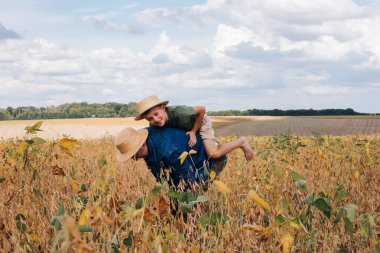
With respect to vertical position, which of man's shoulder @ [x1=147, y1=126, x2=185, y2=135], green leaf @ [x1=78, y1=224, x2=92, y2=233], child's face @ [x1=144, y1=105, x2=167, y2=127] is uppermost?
child's face @ [x1=144, y1=105, x2=167, y2=127]

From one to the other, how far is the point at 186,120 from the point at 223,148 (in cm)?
39

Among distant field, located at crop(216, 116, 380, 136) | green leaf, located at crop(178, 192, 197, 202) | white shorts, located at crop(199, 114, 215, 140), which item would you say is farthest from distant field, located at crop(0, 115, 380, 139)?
green leaf, located at crop(178, 192, 197, 202)

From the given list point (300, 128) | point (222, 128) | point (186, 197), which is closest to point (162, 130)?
point (186, 197)

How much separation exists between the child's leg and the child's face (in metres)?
0.52

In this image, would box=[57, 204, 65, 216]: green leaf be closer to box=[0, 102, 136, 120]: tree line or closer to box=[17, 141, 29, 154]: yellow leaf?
box=[17, 141, 29, 154]: yellow leaf

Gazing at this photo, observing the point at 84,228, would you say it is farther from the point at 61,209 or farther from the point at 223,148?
the point at 223,148

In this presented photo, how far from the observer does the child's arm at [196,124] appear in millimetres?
3802

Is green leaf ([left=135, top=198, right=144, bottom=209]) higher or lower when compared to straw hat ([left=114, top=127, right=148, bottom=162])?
lower

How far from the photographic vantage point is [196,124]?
3.95 m

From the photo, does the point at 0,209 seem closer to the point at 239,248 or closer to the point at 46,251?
the point at 46,251

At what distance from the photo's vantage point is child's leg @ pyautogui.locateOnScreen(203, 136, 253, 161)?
3.90 metres

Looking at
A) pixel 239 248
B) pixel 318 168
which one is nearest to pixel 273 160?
pixel 318 168

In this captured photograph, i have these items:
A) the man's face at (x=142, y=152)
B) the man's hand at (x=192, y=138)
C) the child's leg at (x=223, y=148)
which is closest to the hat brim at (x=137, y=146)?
the man's face at (x=142, y=152)

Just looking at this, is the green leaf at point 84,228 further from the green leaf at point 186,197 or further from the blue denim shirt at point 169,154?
the blue denim shirt at point 169,154
